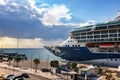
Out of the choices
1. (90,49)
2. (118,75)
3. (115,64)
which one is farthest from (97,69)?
(90,49)

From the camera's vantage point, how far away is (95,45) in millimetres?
72625

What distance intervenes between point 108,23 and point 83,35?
9.85m

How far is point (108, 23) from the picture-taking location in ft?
232

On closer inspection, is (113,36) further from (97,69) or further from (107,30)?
(97,69)

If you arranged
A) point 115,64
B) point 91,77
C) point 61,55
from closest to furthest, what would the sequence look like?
point 91,77
point 115,64
point 61,55

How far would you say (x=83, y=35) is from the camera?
77.2 m

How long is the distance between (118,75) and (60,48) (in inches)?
1280

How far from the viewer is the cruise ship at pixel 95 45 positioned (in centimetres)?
6781

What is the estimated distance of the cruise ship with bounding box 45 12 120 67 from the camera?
67.8 meters

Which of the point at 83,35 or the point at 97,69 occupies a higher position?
the point at 83,35

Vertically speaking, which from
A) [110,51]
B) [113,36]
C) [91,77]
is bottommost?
[91,77]

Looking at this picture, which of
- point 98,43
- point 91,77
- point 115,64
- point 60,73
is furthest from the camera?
point 98,43

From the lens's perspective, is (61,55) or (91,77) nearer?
(91,77)

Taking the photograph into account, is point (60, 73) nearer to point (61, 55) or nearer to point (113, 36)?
point (113, 36)
